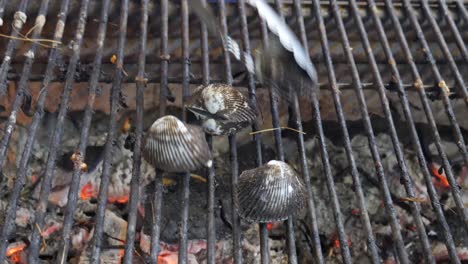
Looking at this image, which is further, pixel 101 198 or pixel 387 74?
pixel 387 74

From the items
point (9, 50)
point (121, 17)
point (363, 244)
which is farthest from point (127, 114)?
point (363, 244)

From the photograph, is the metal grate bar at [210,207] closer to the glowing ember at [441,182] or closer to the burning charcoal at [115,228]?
the burning charcoal at [115,228]

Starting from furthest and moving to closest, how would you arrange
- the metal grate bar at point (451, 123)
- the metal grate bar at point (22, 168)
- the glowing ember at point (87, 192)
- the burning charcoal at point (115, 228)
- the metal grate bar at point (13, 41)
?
the glowing ember at point (87, 192)
the burning charcoal at point (115, 228)
the metal grate bar at point (13, 41)
the metal grate bar at point (451, 123)
the metal grate bar at point (22, 168)

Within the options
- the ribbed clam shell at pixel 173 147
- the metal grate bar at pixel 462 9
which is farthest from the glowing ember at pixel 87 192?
the metal grate bar at pixel 462 9

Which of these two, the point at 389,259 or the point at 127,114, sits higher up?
the point at 127,114

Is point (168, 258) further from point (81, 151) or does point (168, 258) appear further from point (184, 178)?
point (81, 151)

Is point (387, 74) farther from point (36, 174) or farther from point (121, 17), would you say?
point (36, 174)
